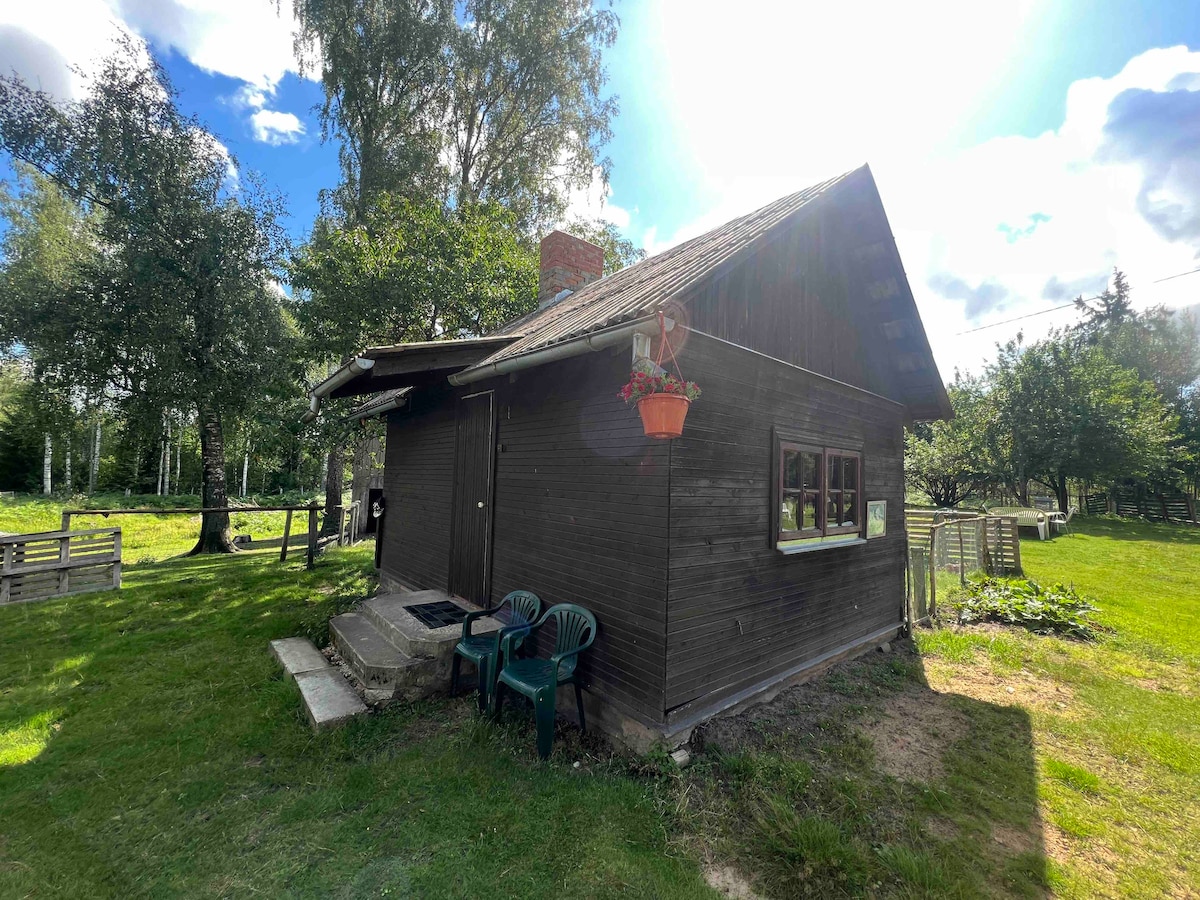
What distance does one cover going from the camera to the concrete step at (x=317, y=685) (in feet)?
12.0

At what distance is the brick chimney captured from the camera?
8383 mm

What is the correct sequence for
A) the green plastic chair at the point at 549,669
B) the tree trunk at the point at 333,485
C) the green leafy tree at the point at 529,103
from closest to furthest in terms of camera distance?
the green plastic chair at the point at 549,669
the tree trunk at the point at 333,485
the green leafy tree at the point at 529,103

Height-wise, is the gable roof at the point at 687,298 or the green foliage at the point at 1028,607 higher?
the gable roof at the point at 687,298

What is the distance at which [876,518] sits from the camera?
18.8 ft

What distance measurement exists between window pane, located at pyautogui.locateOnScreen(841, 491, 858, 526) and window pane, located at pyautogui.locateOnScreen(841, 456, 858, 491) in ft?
0.23

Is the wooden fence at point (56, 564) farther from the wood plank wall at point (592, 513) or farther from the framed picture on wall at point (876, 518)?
the framed picture on wall at point (876, 518)

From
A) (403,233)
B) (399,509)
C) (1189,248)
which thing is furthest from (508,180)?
(1189,248)

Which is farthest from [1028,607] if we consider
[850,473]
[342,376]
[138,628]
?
[138,628]

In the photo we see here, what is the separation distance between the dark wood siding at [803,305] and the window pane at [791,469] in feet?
2.96

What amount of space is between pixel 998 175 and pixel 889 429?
5.26 meters

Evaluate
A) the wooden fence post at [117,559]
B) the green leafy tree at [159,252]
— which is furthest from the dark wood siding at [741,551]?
the green leafy tree at [159,252]

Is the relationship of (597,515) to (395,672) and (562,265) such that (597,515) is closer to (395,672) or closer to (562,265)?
(395,672)

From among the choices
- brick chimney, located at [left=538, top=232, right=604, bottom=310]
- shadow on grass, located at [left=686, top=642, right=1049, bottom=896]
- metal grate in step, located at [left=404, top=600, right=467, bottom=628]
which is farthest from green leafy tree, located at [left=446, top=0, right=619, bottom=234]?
shadow on grass, located at [left=686, top=642, right=1049, bottom=896]

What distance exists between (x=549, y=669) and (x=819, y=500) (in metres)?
3.14
